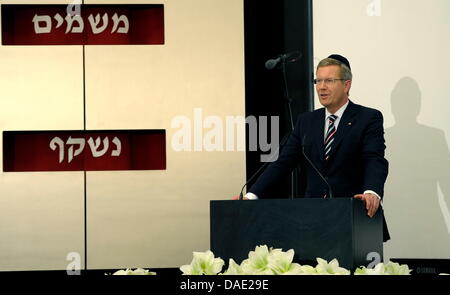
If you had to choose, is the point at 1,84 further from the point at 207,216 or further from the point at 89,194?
the point at 207,216

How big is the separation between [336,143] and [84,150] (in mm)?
1902

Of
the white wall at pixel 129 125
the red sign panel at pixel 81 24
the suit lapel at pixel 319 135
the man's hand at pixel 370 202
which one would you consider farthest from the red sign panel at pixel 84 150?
the man's hand at pixel 370 202

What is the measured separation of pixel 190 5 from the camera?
4.38 metres

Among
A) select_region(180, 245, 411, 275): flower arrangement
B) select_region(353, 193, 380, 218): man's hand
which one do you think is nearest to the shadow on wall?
select_region(353, 193, 380, 218): man's hand

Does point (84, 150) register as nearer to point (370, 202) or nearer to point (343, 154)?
point (343, 154)

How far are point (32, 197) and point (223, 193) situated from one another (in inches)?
44.3

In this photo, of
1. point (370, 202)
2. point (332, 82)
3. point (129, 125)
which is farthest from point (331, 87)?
point (129, 125)

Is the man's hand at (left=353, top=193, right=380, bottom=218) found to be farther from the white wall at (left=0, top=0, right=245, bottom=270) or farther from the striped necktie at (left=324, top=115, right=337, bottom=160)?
the white wall at (left=0, top=0, right=245, bottom=270)

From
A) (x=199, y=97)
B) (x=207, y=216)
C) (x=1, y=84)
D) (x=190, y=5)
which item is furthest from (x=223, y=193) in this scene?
(x=1, y=84)

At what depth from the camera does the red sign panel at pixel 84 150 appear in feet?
14.4

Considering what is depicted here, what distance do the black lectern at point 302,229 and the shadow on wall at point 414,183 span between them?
167 cm

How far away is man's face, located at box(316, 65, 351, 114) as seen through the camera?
3.06 meters

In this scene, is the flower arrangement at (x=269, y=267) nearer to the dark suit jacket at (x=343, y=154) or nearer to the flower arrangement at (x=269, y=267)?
the flower arrangement at (x=269, y=267)

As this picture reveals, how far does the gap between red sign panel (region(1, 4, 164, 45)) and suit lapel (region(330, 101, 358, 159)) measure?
5.70 ft
